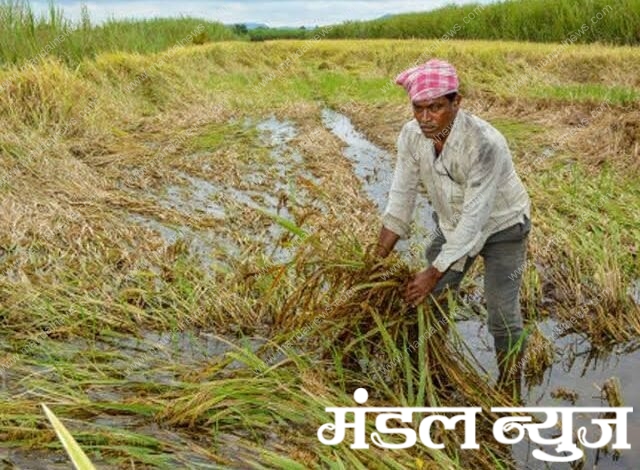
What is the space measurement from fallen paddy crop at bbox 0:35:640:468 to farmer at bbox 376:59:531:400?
0.21 meters

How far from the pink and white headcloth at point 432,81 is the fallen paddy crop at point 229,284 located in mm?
685

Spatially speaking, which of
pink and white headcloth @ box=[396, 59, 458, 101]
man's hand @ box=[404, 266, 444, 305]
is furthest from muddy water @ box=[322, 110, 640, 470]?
pink and white headcloth @ box=[396, 59, 458, 101]

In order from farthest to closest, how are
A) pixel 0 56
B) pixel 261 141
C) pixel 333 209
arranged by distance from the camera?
pixel 0 56 < pixel 261 141 < pixel 333 209

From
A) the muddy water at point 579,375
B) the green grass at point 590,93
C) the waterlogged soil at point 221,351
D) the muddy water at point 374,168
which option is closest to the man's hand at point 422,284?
the muddy water at point 579,375

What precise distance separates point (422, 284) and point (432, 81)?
2.62 ft

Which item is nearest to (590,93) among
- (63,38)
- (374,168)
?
(374,168)

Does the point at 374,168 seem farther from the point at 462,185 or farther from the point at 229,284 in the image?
the point at 462,185

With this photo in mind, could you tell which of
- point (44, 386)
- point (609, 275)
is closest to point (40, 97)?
point (44, 386)

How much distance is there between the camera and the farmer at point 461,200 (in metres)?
2.75

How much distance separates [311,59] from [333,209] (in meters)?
16.8

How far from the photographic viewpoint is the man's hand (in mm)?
2869

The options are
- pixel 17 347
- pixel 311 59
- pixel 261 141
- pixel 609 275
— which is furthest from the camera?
pixel 311 59

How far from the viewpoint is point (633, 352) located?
3838mm

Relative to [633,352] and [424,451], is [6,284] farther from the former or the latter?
[633,352]
